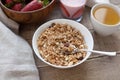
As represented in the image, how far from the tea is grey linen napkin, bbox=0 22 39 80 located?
259 mm

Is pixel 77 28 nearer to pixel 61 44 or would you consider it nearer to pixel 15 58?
pixel 61 44

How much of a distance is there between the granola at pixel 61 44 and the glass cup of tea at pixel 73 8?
0.23 ft

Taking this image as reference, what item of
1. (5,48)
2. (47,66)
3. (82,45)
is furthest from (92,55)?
(5,48)

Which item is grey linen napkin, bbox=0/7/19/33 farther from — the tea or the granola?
the tea

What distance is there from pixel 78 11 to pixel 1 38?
0.95ft

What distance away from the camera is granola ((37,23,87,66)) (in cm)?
69

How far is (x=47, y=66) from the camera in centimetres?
71

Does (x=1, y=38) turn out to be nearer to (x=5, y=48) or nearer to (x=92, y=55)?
(x=5, y=48)

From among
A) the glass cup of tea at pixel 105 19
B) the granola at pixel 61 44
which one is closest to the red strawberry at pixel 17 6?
the granola at pixel 61 44

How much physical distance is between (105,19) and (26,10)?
27 cm

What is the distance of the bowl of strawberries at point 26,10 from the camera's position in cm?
74

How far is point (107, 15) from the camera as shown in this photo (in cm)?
78

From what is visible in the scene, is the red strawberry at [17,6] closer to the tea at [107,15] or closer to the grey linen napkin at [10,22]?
the grey linen napkin at [10,22]

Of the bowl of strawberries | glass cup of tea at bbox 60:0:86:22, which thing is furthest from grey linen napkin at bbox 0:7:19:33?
glass cup of tea at bbox 60:0:86:22
